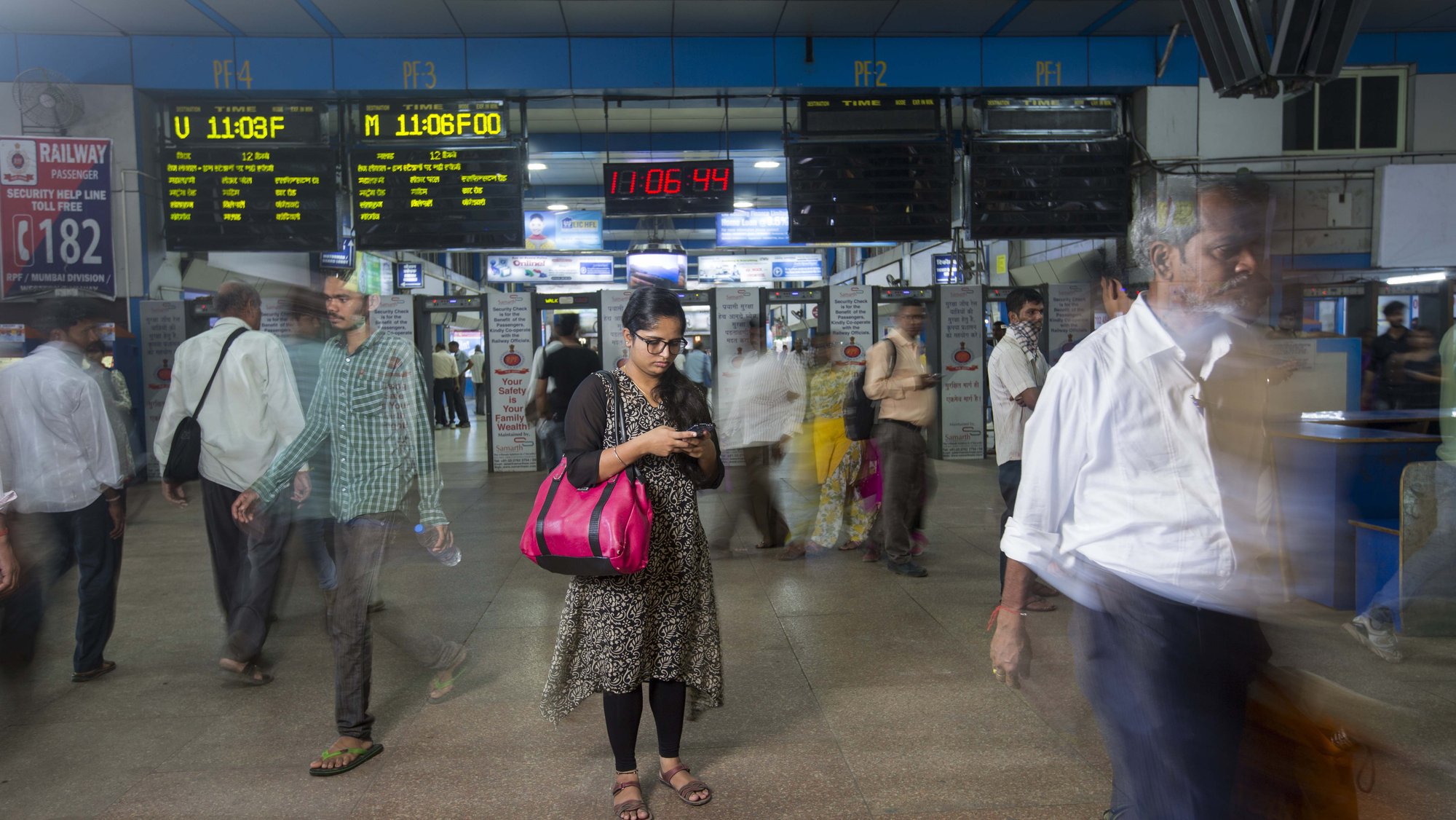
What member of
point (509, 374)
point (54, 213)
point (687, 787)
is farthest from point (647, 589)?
point (54, 213)

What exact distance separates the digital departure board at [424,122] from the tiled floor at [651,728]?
5.40 meters

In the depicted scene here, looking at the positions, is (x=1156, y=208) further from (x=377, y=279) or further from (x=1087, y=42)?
(x=377, y=279)

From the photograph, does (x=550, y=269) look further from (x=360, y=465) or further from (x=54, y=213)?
(x=360, y=465)

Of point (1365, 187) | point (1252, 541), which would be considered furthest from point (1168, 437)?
point (1365, 187)

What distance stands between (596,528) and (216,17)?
9047 millimetres

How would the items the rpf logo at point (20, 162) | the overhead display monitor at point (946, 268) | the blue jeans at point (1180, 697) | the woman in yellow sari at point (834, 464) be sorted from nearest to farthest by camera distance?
1. the blue jeans at point (1180, 697)
2. the woman in yellow sari at point (834, 464)
3. the rpf logo at point (20, 162)
4. the overhead display monitor at point (946, 268)

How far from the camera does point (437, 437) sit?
17703 mm

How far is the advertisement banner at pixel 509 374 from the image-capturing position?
11898 mm

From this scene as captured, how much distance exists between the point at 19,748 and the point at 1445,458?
252 inches

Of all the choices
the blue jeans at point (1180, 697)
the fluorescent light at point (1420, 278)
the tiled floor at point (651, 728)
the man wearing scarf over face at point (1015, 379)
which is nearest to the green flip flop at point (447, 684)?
the tiled floor at point (651, 728)

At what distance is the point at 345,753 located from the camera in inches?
133

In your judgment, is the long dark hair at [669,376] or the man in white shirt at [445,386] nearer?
the long dark hair at [669,376]

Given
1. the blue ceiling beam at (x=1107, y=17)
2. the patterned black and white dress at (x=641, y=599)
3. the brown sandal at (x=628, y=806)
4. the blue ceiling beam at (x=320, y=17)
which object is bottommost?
the brown sandal at (x=628, y=806)

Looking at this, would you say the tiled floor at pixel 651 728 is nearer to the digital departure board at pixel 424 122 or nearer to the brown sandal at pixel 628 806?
the brown sandal at pixel 628 806
